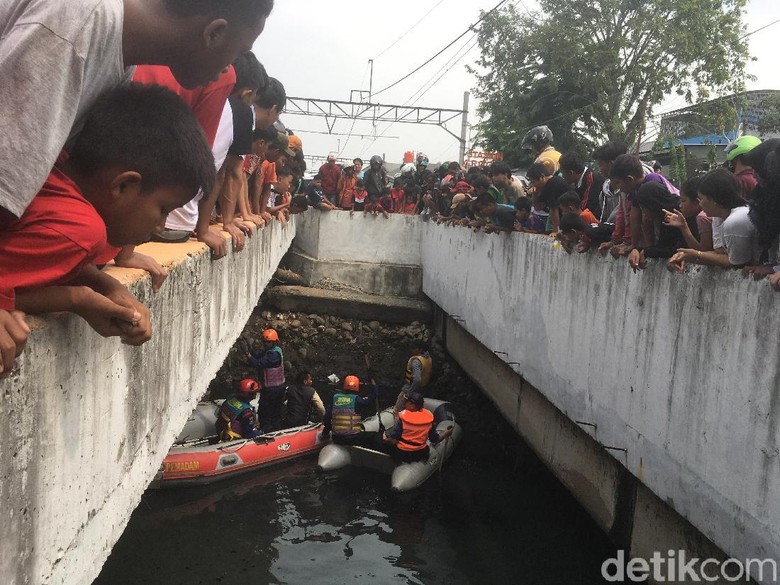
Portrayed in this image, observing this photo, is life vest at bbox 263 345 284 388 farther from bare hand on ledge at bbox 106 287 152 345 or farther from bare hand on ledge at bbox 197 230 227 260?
bare hand on ledge at bbox 106 287 152 345

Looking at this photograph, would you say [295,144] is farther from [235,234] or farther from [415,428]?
[235,234]

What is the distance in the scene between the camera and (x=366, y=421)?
1298cm

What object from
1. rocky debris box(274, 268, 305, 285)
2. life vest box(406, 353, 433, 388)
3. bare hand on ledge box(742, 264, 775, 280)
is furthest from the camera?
A: rocky debris box(274, 268, 305, 285)

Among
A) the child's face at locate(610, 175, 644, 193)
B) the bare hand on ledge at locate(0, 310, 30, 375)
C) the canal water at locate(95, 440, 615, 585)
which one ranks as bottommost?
the canal water at locate(95, 440, 615, 585)

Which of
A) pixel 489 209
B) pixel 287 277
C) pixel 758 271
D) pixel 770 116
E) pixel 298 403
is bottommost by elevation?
pixel 298 403

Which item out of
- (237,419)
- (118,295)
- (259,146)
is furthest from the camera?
(237,419)

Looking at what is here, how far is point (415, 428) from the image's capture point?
35.9 ft

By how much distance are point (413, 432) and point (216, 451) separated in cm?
294

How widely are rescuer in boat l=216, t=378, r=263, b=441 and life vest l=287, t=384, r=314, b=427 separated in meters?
1.05

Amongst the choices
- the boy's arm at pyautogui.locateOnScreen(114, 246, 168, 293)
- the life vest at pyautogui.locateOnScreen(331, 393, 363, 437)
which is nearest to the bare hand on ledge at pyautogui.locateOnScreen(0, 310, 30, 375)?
the boy's arm at pyautogui.locateOnScreen(114, 246, 168, 293)

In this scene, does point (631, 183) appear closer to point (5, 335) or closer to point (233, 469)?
point (5, 335)

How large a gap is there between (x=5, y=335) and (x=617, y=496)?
6454 mm

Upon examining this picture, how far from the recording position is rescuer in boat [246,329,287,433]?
12.0 m

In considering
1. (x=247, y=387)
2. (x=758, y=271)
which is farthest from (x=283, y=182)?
(x=758, y=271)
